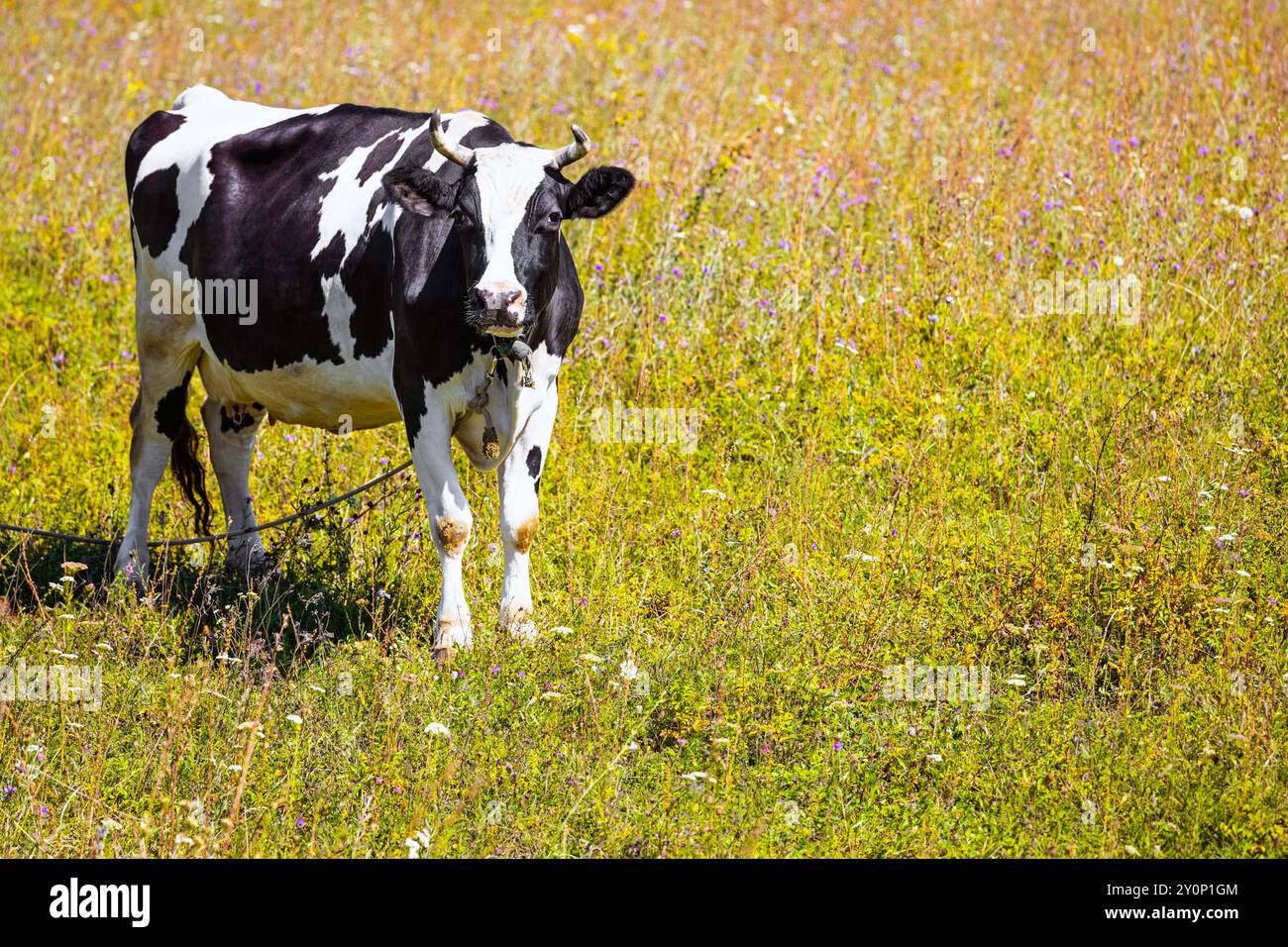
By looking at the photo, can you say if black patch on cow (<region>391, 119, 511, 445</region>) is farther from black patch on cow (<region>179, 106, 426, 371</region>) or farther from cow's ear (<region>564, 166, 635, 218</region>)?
cow's ear (<region>564, 166, 635, 218</region>)

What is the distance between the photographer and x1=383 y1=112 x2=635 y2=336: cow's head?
5.16 metres

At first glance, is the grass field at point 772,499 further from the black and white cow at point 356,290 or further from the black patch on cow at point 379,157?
the black patch on cow at point 379,157

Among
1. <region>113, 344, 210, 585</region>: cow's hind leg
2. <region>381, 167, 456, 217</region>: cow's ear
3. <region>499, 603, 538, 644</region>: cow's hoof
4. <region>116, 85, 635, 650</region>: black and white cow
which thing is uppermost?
<region>381, 167, 456, 217</region>: cow's ear

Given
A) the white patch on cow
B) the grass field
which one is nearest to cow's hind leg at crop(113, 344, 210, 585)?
the grass field

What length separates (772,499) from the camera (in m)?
6.75

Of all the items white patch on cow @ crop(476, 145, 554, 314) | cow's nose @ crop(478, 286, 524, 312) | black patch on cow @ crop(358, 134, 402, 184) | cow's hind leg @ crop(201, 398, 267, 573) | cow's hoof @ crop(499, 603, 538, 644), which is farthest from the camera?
cow's hind leg @ crop(201, 398, 267, 573)

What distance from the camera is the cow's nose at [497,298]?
16.7 ft

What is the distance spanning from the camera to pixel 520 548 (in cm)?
603

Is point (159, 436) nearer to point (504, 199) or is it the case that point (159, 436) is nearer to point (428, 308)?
point (428, 308)

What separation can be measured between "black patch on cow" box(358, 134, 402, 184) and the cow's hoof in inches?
77.2

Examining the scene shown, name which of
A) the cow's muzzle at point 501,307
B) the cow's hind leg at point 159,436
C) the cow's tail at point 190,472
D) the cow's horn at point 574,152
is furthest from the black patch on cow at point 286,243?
the cow's muzzle at point 501,307

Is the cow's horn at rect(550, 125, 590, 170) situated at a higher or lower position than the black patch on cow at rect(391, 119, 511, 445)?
higher

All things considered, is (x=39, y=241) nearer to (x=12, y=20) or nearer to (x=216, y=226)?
(x=216, y=226)

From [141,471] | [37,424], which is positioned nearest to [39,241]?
[37,424]
